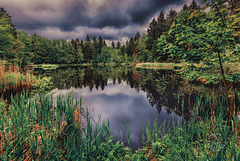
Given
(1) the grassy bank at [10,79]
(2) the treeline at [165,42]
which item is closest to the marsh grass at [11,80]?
(1) the grassy bank at [10,79]

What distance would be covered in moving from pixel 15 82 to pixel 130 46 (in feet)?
230

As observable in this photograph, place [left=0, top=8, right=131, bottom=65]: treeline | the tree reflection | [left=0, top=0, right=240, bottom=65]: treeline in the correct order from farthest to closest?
[left=0, top=8, right=131, bottom=65]: treeline
the tree reflection
[left=0, top=0, right=240, bottom=65]: treeline

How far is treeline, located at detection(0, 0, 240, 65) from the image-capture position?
3.57m

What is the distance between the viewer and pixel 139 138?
13.0 ft

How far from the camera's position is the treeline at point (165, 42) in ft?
11.7

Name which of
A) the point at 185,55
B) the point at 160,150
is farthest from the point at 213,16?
the point at 160,150

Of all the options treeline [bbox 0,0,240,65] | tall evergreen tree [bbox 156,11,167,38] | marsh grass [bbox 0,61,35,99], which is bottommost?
marsh grass [bbox 0,61,35,99]

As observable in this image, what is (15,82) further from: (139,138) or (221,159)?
(221,159)

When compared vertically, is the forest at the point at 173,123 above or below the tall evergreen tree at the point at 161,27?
below

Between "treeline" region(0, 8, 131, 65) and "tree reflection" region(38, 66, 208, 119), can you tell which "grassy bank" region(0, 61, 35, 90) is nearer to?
"tree reflection" region(38, 66, 208, 119)

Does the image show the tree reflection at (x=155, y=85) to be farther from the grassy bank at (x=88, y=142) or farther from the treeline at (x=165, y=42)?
the treeline at (x=165, y=42)

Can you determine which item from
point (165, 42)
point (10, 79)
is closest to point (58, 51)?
point (165, 42)

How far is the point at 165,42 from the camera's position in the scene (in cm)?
3856

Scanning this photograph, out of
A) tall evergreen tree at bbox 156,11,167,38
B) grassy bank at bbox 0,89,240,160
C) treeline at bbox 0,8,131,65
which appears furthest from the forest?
tall evergreen tree at bbox 156,11,167,38
